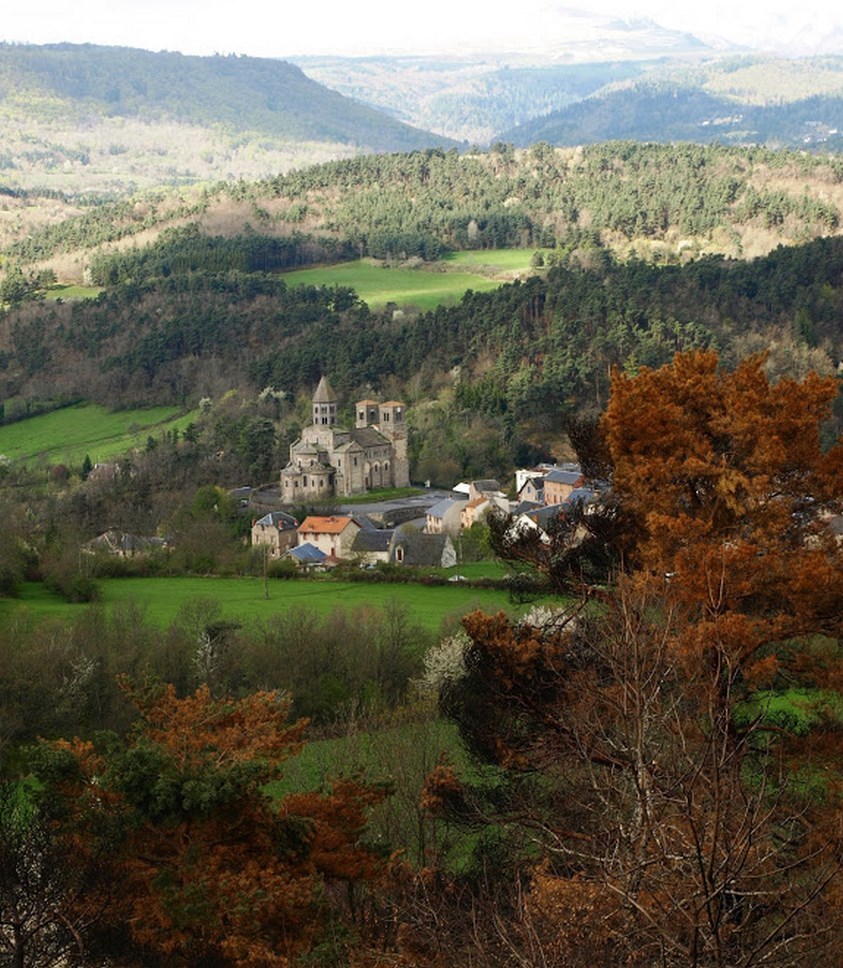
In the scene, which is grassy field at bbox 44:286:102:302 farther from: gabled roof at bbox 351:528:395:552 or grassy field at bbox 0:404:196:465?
gabled roof at bbox 351:528:395:552

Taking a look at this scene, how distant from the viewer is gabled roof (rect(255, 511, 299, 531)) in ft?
138

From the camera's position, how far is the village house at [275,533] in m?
41.4

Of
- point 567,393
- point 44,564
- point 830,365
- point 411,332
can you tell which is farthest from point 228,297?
point 44,564

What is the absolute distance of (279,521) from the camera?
42.2 meters

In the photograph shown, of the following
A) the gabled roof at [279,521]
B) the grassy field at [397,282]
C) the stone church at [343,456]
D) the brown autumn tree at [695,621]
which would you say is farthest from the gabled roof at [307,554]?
the grassy field at [397,282]

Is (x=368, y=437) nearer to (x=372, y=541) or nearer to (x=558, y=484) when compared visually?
(x=558, y=484)

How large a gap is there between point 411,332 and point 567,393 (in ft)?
35.0

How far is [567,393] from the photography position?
181ft

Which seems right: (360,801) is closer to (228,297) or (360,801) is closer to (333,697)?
(333,697)

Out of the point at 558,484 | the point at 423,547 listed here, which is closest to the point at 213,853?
the point at 423,547

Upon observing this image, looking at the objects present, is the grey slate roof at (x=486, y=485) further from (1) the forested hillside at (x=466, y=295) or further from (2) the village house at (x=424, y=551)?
(2) the village house at (x=424, y=551)

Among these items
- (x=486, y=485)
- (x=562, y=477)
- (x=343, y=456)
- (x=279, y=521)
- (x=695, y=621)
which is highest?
(x=695, y=621)

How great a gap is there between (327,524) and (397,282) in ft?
142

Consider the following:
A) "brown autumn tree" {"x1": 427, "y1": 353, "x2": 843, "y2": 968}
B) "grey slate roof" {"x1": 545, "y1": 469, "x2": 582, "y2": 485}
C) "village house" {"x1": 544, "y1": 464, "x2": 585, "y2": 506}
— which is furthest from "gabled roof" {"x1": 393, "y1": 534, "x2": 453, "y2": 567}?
"brown autumn tree" {"x1": 427, "y1": 353, "x2": 843, "y2": 968}
